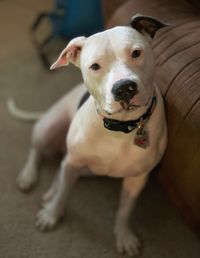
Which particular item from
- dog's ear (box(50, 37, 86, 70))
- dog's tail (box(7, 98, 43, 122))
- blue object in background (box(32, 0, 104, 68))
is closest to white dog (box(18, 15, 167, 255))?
dog's ear (box(50, 37, 86, 70))

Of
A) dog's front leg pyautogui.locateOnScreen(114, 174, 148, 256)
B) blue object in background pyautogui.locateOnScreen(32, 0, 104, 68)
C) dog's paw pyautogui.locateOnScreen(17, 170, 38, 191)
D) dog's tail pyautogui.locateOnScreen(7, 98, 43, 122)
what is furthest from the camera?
blue object in background pyautogui.locateOnScreen(32, 0, 104, 68)

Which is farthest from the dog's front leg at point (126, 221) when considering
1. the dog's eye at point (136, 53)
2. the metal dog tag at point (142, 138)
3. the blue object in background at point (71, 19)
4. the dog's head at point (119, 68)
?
the blue object in background at point (71, 19)

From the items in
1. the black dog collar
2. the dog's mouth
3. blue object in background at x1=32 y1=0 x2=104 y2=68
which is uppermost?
the dog's mouth

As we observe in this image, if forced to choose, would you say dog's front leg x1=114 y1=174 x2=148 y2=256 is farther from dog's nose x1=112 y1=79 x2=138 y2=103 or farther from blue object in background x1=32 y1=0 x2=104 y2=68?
blue object in background x1=32 y1=0 x2=104 y2=68

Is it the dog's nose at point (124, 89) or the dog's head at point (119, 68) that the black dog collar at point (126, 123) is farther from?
the dog's nose at point (124, 89)

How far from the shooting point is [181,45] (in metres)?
1.50

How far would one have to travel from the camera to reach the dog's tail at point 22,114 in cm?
220

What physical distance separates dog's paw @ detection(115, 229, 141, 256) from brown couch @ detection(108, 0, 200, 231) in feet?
0.76

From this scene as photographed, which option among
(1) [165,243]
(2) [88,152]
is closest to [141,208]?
(1) [165,243]

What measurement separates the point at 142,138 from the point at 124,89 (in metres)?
0.27

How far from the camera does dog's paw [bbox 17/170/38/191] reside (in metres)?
1.90

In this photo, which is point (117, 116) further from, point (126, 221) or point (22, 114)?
point (22, 114)

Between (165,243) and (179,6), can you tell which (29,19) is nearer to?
(179,6)

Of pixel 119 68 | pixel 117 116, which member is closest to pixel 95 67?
pixel 119 68
